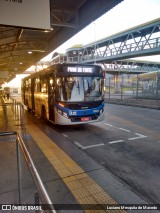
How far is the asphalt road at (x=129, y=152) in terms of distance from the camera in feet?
13.4

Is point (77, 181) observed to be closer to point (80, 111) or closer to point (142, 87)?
point (80, 111)

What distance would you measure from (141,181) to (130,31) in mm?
32594

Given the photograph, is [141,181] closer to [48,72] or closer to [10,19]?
[10,19]

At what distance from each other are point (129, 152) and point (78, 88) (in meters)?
4.02

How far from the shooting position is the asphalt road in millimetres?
4086

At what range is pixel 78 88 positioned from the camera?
344 inches

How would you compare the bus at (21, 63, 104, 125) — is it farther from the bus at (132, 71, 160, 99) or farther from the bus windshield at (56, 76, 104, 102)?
the bus at (132, 71, 160, 99)

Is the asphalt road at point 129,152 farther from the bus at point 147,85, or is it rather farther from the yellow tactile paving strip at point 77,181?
the bus at point 147,85

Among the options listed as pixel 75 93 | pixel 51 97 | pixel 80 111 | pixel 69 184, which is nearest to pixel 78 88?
pixel 75 93

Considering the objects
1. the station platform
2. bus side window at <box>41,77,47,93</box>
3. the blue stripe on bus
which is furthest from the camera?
bus side window at <box>41,77,47,93</box>

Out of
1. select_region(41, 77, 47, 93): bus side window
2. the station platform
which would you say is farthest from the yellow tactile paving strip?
select_region(41, 77, 47, 93): bus side window

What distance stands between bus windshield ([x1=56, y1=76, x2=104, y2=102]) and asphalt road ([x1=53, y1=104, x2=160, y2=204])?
5.40 ft

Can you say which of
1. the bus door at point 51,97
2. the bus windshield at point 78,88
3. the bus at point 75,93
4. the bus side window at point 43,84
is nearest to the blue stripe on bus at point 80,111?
the bus at point 75,93

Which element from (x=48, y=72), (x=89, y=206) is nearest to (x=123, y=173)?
(x=89, y=206)
